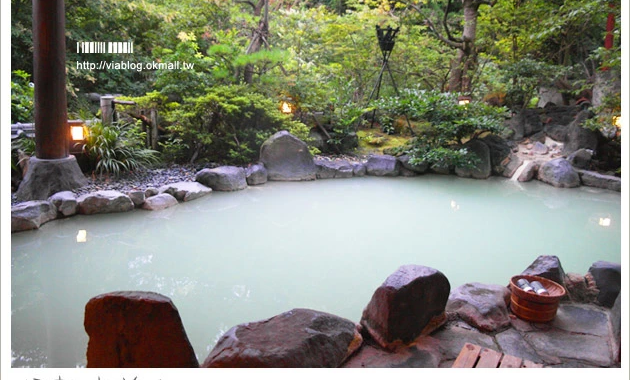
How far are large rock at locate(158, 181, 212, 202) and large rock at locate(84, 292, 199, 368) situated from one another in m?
3.09

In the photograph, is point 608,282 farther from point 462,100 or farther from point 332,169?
point 462,100

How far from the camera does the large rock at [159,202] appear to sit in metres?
4.58

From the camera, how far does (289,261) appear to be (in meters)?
3.45

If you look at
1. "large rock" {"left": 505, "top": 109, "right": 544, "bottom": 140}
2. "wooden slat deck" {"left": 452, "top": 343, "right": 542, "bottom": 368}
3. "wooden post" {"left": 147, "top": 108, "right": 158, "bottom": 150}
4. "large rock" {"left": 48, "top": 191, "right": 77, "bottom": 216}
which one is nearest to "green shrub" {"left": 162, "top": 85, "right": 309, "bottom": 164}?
"wooden post" {"left": 147, "top": 108, "right": 158, "bottom": 150}

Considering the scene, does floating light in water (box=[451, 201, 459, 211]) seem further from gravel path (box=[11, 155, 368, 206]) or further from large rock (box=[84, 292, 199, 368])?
large rock (box=[84, 292, 199, 368])

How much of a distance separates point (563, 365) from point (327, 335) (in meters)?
1.11

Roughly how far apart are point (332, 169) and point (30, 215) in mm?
3771

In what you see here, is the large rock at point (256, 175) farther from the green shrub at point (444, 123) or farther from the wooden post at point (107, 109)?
the green shrub at point (444, 123)

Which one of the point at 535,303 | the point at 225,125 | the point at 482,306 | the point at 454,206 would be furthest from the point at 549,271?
the point at 225,125

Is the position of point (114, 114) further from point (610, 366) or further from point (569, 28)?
point (569, 28)

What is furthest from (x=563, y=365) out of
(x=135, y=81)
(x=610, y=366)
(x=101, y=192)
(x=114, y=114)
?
(x=114, y=114)

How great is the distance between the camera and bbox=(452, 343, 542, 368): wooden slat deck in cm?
202

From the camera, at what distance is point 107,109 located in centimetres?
521

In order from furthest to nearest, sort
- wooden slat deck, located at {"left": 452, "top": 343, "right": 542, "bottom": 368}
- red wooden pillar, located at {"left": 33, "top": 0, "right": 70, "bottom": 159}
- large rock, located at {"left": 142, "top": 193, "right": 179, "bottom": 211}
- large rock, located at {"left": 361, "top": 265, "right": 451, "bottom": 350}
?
large rock, located at {"left": 142, "top": 193, "right": 179, "bottom": 211} < red wooden pillar, located at {"left": 33, "top": 0, "right": 70, "bottom": 159} < large rock, located at {"left": 361, "top": 265, "right": 451, "bottom": 350} < wooden slat deck, located at {"left": 452, "top": 343, "right": 542, "bottom": 368}
